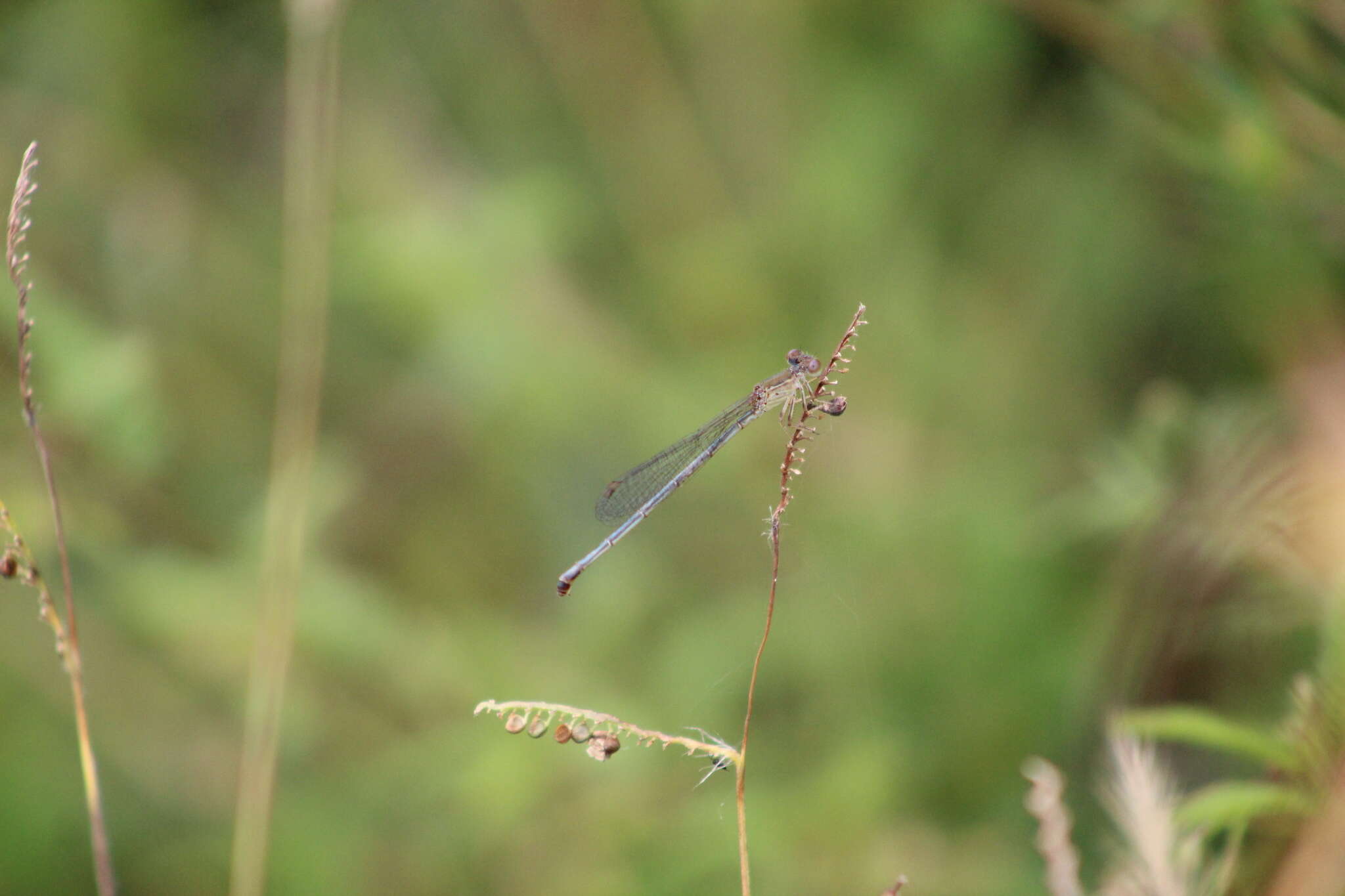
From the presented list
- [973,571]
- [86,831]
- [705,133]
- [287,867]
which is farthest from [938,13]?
[86,831]

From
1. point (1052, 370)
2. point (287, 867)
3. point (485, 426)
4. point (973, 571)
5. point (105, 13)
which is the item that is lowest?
point (287, 867)

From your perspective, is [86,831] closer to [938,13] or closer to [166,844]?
[166,844]

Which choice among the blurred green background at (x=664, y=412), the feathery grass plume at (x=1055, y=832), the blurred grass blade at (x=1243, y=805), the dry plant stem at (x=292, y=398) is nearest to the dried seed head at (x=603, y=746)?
the feathery grass plume at (x=1055, y=832)

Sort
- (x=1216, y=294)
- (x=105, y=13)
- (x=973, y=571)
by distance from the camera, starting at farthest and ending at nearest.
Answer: (x=105, y=13) < (x=1216, y=294) < (x=973, y=571)

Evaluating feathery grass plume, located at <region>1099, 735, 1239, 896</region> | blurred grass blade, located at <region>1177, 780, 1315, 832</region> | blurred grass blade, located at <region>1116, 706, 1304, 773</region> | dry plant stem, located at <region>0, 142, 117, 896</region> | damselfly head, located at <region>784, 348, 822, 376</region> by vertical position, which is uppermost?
damselfly head, located at <region>784, 348, 822, 376</region>

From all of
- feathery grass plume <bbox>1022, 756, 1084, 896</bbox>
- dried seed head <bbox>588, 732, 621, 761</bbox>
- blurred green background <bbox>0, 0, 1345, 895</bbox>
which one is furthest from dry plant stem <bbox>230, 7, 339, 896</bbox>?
feathery grass plume <bbox>1022, 756, 1084, 896</bbox>

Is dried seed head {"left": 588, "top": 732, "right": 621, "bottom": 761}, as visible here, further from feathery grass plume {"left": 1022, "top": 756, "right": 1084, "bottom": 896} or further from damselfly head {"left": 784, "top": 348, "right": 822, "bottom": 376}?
damselfly head {"left": 784, "top": 348, "right": 822, "bottom": 376}
